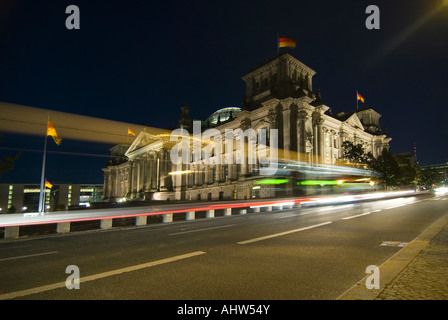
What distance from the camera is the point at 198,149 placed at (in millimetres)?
68312

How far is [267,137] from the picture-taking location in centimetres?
4956

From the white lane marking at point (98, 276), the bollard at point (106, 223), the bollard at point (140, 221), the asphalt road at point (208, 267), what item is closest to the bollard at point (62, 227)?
the bollard at point (106, 223)

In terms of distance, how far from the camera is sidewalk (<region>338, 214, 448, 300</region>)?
13.0ft

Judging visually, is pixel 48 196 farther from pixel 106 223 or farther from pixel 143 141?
pixel 106 223

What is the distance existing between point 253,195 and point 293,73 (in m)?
25.3

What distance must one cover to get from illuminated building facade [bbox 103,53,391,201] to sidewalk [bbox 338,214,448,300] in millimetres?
34247

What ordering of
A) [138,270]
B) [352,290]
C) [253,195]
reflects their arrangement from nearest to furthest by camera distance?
[352,290], [138,270], [253,195]

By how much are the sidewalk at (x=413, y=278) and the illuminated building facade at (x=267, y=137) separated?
34.2 metres

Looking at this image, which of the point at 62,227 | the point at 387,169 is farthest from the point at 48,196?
the point at 387,169

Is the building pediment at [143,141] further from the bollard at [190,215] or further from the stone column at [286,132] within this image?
the bollard at [190,215]

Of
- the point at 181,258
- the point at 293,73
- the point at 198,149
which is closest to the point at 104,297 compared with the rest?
the point at 181,258

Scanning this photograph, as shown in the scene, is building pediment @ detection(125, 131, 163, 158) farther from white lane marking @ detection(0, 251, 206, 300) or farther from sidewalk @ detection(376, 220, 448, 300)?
sidewalk @ detection(376, 220, 448, 300)

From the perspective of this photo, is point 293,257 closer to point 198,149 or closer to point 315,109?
point 315,109

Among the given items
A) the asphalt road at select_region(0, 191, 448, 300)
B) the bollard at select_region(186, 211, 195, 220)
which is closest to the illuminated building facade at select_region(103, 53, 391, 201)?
the bollard at select_region(186, 211, 195, 220)
